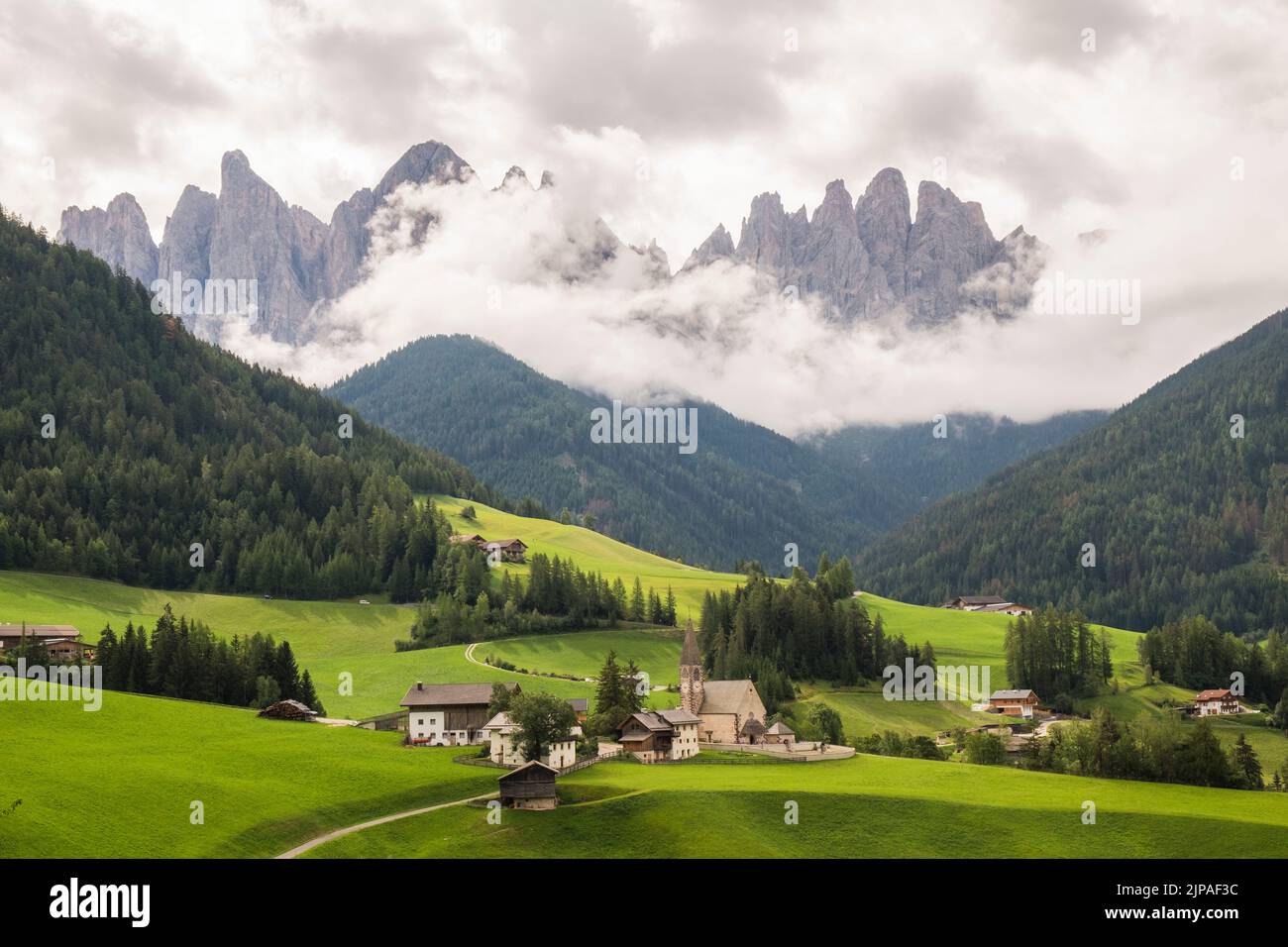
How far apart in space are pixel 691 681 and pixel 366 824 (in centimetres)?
5403

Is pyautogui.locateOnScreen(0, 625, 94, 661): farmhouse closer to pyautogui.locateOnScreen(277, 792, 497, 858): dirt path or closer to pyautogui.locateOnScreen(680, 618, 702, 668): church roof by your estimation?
pyautogui.locateOnScreen(680, 618, 702, 668): church roof

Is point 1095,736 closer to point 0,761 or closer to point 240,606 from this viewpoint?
point 0,761

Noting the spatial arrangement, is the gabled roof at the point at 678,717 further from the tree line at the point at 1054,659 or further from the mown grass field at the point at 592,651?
the tree line at the point at 1054,659

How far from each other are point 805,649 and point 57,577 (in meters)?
110

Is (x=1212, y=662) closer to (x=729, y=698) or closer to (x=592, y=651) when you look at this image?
(x=729, y=698)

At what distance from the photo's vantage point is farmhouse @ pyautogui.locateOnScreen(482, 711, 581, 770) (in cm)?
9294

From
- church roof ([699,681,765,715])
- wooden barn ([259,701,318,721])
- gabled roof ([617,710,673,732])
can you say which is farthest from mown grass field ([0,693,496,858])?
church roof ([699,681,765,715])

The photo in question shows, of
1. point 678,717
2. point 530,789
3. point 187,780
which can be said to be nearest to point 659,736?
Answer: point 678,717

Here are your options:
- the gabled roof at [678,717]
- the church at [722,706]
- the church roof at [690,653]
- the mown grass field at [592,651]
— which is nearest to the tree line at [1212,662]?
the mown grass field at [592,651]

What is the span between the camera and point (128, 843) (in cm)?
6469

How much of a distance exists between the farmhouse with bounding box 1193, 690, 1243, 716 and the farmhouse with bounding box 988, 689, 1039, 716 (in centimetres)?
1967

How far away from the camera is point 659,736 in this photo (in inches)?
4183
